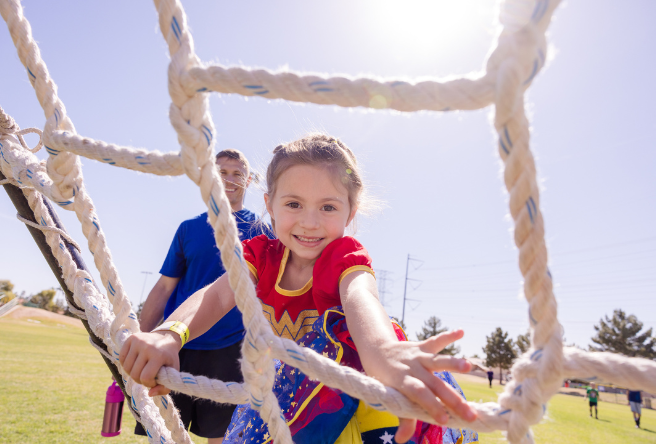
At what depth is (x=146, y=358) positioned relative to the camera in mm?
829

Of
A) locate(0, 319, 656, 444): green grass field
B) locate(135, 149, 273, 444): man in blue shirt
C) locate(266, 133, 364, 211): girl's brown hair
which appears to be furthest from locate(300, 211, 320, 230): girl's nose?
locate(0, 319, 656, 444): green grass field

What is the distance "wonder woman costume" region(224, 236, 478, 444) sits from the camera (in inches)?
31.8

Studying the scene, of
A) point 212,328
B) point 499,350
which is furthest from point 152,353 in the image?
point 499,350

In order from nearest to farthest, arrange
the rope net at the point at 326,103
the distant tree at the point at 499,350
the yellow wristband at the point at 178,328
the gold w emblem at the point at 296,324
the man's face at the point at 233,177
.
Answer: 1. the rope net at the point at 326,103
2. the yellow wristband at the point at 178,328
3. the gold w emblem at the point at 296,324
4. the man's face at the point at 233,177
5. the distant tree at the point at 499,350

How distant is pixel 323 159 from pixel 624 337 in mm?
41232

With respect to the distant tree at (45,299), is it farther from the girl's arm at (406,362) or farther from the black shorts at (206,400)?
the girl's arm at (406,362)

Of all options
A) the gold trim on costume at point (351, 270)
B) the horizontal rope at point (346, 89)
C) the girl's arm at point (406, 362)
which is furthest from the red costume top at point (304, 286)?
the horizontal rope at point (346, 89)

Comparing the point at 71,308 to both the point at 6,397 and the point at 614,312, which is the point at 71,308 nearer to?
the point at 6,397

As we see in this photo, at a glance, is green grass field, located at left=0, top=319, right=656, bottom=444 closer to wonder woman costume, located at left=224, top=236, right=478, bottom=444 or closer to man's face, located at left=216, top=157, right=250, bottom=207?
wonder woman costume, located at left=224, top=236, right=478, bottom=444

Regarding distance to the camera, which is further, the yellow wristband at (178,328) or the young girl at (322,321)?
the yellow wristband at (178,328)

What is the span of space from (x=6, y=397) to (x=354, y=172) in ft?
16.9

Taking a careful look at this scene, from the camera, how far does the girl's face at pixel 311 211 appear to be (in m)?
1.18

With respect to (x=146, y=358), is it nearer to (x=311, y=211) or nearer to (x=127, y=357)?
(x=127, y=357)

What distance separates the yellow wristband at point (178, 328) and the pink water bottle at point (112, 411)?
1.81 m
